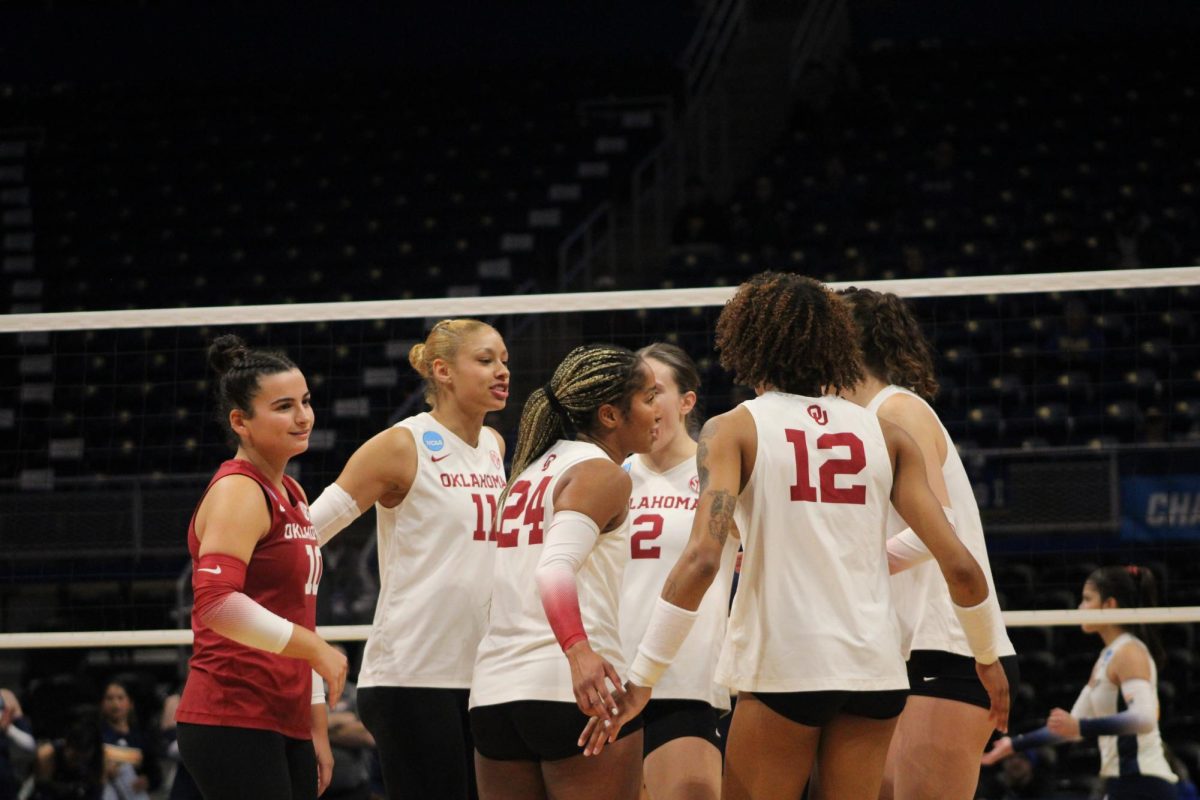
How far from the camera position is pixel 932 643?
15.0 ft

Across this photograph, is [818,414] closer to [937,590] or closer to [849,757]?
[849,757]

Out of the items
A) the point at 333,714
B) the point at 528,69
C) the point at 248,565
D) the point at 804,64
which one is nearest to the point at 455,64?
the point at 528,69

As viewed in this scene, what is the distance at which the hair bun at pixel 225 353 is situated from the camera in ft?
15.5

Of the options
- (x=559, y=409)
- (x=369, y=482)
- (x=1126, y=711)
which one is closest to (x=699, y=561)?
(x=559, y=409)

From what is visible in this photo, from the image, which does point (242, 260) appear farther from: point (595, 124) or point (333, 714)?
point (333, 714)

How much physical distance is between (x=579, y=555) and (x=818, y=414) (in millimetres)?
714

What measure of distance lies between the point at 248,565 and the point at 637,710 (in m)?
1.22

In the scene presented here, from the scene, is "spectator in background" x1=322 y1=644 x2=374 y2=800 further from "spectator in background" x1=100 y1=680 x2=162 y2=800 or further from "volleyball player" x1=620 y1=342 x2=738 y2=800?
"volleyball player" x1=620 y1=342 x2=738 y2=800

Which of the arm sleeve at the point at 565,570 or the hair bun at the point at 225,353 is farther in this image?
the hair bun at the point at 225,353

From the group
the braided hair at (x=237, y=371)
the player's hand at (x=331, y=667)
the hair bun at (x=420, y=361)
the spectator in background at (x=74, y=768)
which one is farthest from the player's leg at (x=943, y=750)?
the spectator in background at (x=74, y=768)

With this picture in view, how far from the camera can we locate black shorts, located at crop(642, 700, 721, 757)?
5.02m

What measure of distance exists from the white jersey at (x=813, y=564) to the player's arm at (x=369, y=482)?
5.15 feet

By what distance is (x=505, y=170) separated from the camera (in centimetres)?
1841

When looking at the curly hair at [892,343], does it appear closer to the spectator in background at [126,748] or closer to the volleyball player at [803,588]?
the volleyball player at [803,588]
